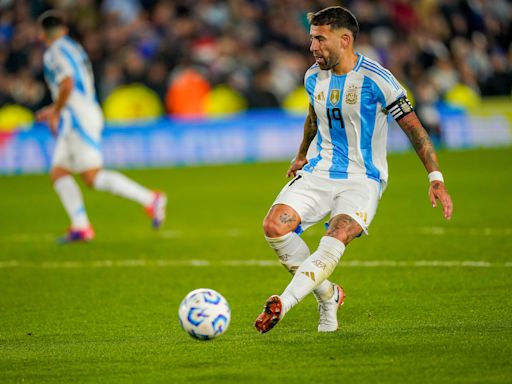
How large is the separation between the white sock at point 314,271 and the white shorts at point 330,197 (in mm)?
292

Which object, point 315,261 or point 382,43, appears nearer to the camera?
point 315,261

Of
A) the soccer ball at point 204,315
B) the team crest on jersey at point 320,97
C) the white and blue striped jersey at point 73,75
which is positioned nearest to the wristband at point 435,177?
the team crest on jersey at point 320,97

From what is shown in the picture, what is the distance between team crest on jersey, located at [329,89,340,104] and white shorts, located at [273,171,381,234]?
0.52 metres

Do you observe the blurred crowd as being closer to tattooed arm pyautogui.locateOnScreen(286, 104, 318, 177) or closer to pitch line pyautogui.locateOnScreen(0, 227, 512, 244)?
pitch line pyautogui.locateOnScreen(0, 227, 512, 244)

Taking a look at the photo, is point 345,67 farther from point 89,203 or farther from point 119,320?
point 89,203

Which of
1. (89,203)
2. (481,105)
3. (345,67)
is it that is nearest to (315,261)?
(345,67)

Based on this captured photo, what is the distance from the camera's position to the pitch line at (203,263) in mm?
10422

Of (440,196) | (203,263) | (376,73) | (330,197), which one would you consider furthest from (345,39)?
(203,263)

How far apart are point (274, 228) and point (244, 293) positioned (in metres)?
2.33

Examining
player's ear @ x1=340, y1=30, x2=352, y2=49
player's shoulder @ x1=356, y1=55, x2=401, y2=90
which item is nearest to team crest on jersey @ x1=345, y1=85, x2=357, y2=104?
player's shoulder @ x1=356, y1=55, x2=401, y2=90

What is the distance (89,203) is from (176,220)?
3017 mm

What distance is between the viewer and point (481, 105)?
23.5m

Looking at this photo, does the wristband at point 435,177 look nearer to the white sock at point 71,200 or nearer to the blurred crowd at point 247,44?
the white sock at point 71,200

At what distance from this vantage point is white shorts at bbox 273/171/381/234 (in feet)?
23.7
